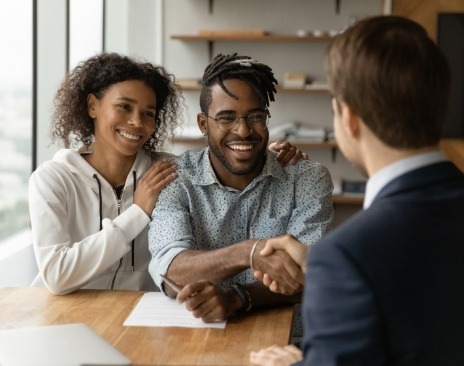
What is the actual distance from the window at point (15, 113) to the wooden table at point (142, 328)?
1.34m

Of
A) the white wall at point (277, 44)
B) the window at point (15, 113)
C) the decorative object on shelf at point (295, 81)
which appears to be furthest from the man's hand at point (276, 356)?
the white wall at point (277, 44)

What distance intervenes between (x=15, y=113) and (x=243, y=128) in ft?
5.34

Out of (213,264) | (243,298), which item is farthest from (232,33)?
(243,298)

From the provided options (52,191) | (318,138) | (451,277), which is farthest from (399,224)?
(318,138)

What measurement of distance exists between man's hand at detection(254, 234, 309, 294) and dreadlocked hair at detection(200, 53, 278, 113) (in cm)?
52

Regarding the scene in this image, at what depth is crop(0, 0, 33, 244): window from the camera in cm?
327

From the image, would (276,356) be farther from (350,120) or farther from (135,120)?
(135,120)

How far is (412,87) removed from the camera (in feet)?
3.75

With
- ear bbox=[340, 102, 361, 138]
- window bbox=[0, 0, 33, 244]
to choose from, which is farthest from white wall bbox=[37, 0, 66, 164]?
ear bbox=[340, 102, 361, 138]

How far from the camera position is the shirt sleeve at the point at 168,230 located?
205 centimetres

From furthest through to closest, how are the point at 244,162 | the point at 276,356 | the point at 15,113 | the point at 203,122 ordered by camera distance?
the point at 15,113
the point at 203,122
the point at 244,162
the point at 276,356

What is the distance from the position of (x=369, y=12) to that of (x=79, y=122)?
132 inches

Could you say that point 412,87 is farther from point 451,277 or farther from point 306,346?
point 306,346

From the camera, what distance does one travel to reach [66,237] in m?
2.20
